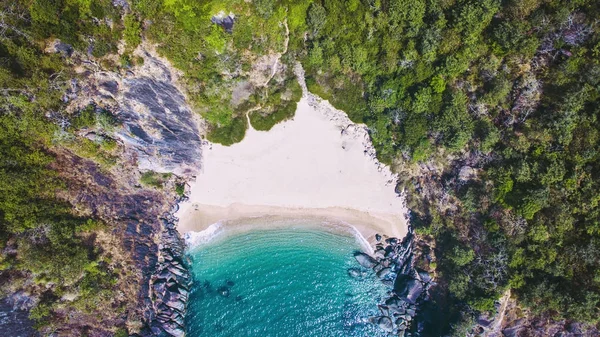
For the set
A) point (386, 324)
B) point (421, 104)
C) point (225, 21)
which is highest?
point (225, 21)

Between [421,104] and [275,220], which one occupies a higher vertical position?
[421,104]

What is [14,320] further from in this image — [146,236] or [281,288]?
[281,288]

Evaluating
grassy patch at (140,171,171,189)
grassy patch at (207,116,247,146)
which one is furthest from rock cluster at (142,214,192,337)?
grassy patch at (207,116,247,146)

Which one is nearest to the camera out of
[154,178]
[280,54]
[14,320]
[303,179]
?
[14,320]

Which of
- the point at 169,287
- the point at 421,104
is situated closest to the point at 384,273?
the point at 421,104

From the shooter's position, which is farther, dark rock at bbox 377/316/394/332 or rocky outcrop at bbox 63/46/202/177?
dark rock at bbox 377/316/394/332

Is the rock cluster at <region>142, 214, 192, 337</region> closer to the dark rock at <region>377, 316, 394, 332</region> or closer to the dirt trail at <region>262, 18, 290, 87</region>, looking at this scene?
the dirt trail at <region>262, 18, 290, 87</region>

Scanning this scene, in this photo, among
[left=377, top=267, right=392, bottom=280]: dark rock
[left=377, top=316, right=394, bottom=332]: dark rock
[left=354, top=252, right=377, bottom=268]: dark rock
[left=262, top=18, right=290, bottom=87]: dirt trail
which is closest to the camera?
[left=262, top=18, right=290, bottom=87]: dirt trail
